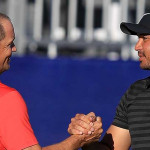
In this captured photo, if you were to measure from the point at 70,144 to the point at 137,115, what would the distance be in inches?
20.8

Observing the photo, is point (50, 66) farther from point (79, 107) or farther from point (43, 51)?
point (43, 51)

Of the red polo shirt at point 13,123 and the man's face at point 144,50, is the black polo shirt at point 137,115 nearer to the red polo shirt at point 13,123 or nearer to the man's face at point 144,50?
the man's face at point 144,50

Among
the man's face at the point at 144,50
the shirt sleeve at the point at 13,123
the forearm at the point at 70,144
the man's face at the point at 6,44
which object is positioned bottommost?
the forearm at the point at 70,144

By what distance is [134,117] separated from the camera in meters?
4.30

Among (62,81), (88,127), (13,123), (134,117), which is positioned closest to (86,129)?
(88,127)

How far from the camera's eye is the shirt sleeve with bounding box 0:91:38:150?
139 inches

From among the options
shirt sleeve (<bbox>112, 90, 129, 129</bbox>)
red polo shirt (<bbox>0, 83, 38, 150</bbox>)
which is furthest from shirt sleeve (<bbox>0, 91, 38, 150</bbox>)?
shirt sleeve (<bbox>112, 90, 129, 129</bbox>)

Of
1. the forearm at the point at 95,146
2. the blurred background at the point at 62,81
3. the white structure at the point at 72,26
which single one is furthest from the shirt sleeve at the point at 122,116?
the white structure at the point at 72,26

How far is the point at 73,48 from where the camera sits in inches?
315

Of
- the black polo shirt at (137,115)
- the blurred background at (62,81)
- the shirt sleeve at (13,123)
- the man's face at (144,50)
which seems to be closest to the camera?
the shirt sleeve at (13,123)

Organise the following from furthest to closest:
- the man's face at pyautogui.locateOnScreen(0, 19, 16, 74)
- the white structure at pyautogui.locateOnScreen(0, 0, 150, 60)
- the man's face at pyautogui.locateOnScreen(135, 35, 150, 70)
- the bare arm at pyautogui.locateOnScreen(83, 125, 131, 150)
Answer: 1. the white structure at pyautogui.locateOnScreen(0, 0, 150, 60)
2. the bare arm at pyautogui.locateOnScreen(83, 125, 131, 150)
3. the man's face at pyautogui.locateOnScreen(135, 35, 150, 70)
4. the man's face at pyautogui.locateOnScreen(0, 19, 16, 74)

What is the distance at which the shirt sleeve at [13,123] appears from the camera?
353cm

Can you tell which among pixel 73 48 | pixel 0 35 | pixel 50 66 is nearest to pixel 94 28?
pixel 73 48

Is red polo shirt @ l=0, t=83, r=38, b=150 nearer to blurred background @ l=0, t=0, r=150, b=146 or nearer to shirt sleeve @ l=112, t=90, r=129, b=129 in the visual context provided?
shirt sleeve @ l=112, t=90, r=129, b=129
